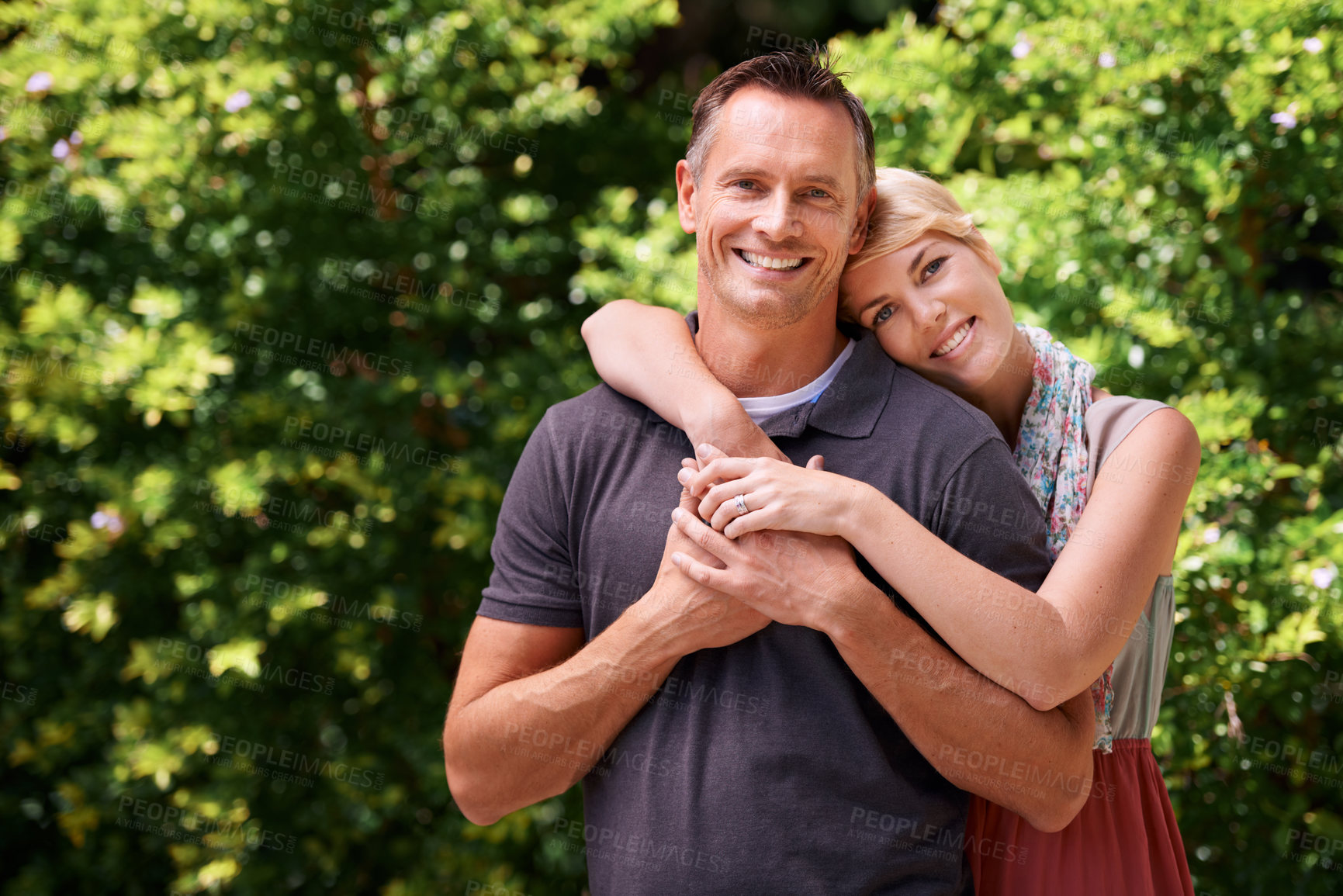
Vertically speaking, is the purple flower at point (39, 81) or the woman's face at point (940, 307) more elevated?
the woman's face at point (940, 307)

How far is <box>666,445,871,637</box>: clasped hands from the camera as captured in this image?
4.75 ft

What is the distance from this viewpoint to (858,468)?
162 centimetres

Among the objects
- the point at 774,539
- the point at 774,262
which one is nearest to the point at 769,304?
the point at 774,262

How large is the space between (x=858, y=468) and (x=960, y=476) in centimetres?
16

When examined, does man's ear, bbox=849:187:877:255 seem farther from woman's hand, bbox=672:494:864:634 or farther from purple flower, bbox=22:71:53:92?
purple flower, bbox=22:71:53:92

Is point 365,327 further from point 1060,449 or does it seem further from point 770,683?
point 1060,449

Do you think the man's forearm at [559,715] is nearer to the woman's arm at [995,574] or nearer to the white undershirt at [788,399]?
the woman's arm at [995,574]

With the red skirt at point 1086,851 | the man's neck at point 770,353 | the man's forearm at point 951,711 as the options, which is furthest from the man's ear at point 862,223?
the red skirt at point 1086,851

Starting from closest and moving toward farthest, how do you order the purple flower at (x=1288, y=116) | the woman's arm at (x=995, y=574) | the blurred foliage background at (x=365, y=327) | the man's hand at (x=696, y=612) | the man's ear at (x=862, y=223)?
the woman's arm at (x=995, y=574), the man's hand at (x=696, y=612), the man's ear at (x=862, y=223), the purple flower at (x=1288, y=116), the blurred foliage background at (x=365, y=327)

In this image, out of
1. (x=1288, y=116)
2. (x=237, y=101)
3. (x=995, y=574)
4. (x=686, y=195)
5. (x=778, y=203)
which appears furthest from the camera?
(x=237, y=101)

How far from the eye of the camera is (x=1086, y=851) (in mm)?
1653

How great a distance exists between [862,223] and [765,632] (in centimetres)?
75

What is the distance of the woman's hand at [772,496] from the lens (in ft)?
4.74

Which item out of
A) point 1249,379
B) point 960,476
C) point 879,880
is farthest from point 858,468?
point 1249,379
